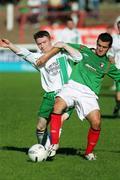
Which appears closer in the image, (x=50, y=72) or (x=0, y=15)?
(x=50, y=72)

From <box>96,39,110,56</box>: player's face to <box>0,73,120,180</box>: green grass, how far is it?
156 centimetres

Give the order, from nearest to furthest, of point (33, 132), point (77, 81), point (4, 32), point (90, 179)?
point (90, 179), point (77, 81), point (33, 132), point (4, 32)

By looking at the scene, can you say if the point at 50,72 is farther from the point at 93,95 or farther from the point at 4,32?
the point at 4,32

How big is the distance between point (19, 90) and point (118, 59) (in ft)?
23.5

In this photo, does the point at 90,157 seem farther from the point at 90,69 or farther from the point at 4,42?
the point at 4,42

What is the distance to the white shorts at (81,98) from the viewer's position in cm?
1065

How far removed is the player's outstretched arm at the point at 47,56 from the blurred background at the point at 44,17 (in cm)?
2481

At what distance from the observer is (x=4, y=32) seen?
126 ft

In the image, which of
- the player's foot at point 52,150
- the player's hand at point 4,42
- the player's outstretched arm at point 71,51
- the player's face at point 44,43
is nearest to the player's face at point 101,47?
the player's outstretched arm at point 71,51

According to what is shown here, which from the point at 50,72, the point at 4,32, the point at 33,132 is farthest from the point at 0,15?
the point at 50,72

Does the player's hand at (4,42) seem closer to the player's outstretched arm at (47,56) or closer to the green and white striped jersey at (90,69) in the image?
the player's outstretched arm at (47,56)

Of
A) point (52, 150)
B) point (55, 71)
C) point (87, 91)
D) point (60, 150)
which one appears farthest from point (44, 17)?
point (52, 150)

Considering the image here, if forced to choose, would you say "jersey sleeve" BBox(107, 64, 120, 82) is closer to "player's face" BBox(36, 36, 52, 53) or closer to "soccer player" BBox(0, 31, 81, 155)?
"soccer player" BBox(0, 31, 81, 155)

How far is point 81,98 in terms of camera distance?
35.1 ft
